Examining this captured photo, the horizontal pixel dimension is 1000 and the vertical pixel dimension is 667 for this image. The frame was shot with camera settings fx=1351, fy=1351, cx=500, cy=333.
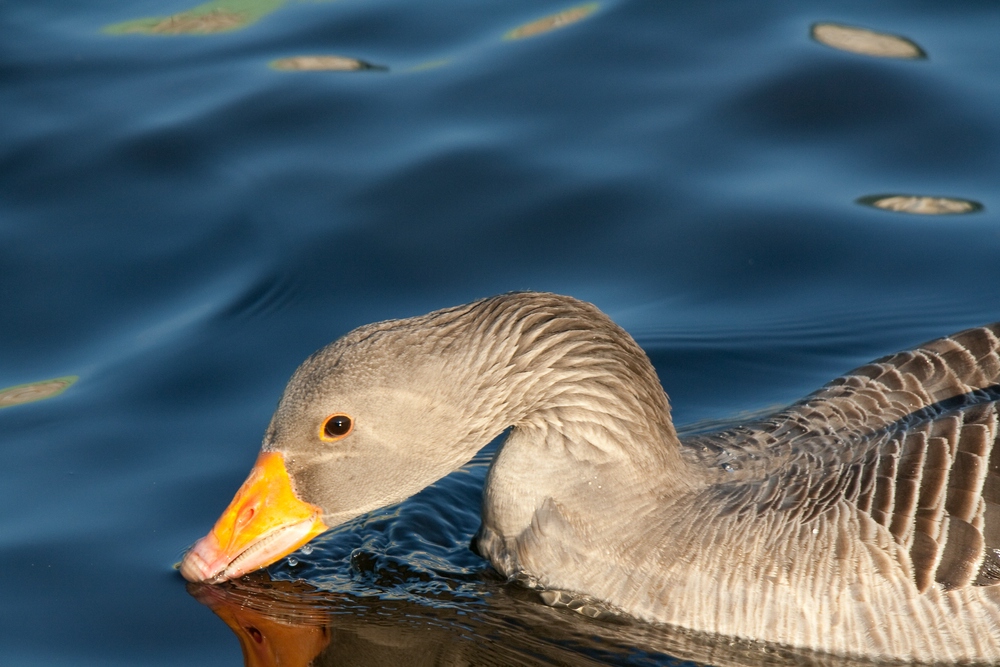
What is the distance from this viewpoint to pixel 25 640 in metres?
7.71

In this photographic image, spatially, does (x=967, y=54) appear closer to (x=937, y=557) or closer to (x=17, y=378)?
(x=937, y=557)

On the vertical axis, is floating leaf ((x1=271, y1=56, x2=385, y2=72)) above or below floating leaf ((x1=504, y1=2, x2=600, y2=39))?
below

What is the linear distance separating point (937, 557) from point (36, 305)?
7.79m

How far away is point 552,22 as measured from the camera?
1549 centimetres

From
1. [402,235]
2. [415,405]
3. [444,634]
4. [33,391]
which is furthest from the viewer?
[402,235]

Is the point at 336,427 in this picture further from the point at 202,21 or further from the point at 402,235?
the point at 202,21

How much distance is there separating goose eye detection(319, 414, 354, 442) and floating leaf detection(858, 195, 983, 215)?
680 cm

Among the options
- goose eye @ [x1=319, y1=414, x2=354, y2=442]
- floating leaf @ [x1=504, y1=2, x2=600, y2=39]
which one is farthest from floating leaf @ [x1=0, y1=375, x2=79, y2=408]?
floating leaf @ [x1=504, y1=2, x2=600, y2=39]

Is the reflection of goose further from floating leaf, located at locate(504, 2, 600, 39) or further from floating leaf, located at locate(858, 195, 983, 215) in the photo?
floating leaf, located at locate(504, 2, 600, 39)

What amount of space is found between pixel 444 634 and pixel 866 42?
9336 mm

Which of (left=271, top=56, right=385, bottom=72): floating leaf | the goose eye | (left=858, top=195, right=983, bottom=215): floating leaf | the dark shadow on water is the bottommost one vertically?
the dark shadow on water

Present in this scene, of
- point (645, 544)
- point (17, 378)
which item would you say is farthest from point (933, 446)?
point (17, 378)

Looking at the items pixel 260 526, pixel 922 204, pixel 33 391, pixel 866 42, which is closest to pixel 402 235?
pixel 33 391

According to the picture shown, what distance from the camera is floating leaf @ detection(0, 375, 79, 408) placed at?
10.2 meters
